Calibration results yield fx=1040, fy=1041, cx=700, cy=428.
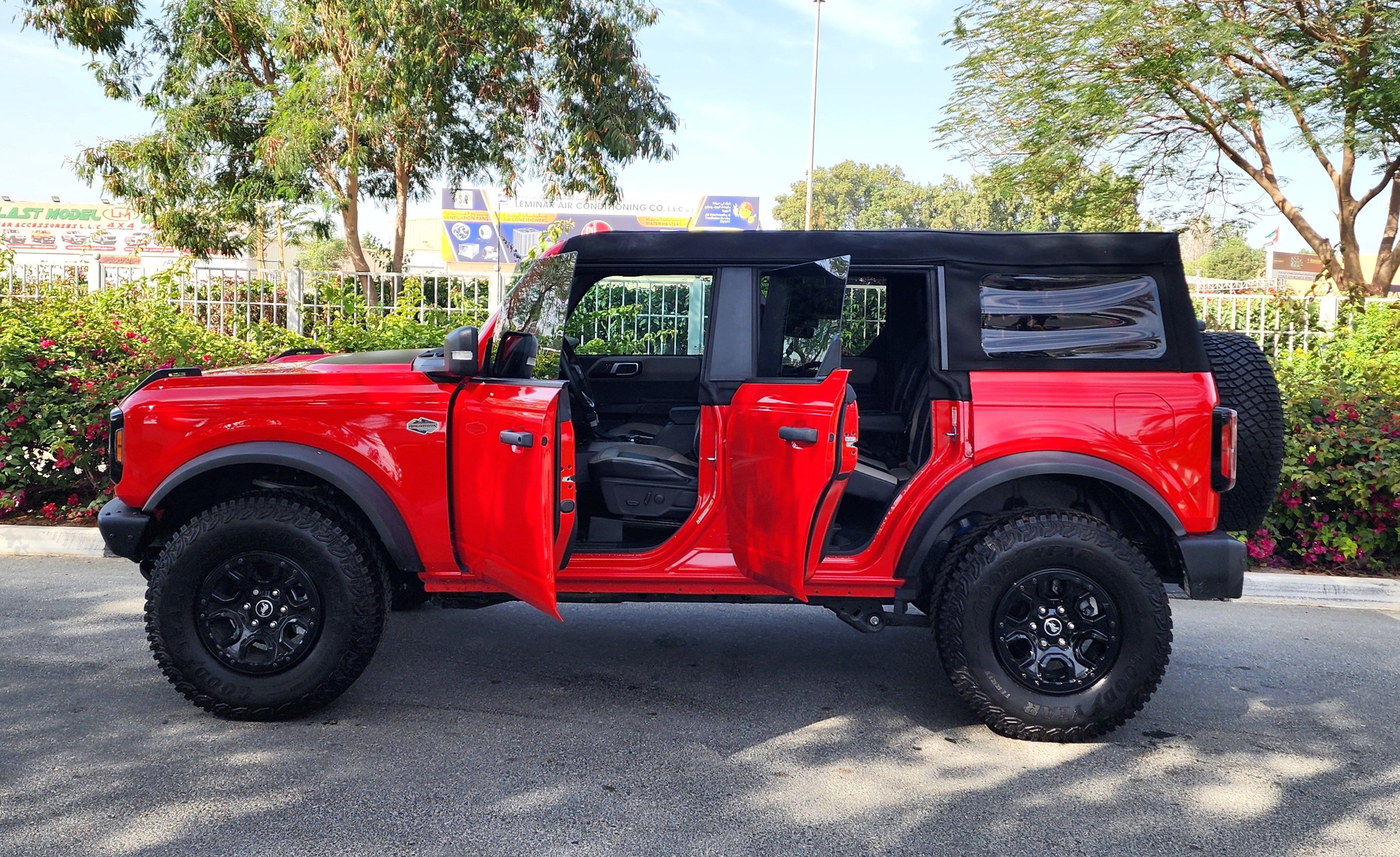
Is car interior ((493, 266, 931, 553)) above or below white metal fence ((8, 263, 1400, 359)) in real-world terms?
below

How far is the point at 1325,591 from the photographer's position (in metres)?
6.65

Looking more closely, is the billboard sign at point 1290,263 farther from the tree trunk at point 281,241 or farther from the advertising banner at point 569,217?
the tree trunk at point 281,241

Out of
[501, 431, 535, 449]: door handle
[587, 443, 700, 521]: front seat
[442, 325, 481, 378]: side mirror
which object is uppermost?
[442, 325, 481, 378]: side mirror

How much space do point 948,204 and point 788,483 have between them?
96.2 metres

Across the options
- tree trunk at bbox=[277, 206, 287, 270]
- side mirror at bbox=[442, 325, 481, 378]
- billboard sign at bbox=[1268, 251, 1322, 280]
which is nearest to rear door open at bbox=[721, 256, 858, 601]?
side mirror at bbox=[442, 325, 481, 378]

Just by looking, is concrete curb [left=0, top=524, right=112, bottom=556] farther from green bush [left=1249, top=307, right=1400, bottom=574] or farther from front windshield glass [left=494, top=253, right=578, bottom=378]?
green bush [left=1249, top=307, right=1400, bottom=574]

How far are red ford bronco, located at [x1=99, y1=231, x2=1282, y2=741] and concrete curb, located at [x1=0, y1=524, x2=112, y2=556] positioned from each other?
3452 mm

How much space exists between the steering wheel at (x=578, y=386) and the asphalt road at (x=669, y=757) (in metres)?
1.13

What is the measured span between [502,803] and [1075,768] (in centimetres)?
204

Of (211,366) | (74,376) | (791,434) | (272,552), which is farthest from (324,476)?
(74,376)

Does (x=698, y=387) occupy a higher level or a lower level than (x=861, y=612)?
higher

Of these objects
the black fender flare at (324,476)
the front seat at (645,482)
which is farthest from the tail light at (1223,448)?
the black fender flare at (324,476)

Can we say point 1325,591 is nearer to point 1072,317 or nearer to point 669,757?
point 1072,317

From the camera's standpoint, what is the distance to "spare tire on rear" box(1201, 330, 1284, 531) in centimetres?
423
